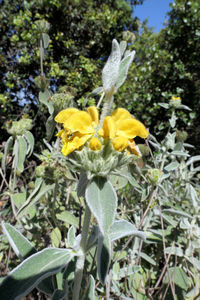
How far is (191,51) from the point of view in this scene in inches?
144

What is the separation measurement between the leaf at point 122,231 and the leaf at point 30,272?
14 centimetres

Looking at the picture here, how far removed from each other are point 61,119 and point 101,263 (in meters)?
0.43

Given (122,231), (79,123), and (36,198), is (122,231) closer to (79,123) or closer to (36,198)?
(79,123)

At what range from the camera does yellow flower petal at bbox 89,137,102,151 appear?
59cm

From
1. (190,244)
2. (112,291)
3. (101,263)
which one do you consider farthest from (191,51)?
(101,263)

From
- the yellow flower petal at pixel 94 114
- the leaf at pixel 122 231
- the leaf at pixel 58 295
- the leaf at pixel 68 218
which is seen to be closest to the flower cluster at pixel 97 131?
the yellow flower petal at pixel 94 114

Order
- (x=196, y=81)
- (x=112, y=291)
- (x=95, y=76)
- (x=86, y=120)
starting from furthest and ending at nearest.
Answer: (x=196, y=81) < (x=95, y=76) < (x=112, y=291) < (x=86, y=120)

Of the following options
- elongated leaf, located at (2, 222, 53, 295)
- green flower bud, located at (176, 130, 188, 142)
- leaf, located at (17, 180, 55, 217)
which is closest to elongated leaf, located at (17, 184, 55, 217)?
leaf, located at (17, 180, 55, 217)

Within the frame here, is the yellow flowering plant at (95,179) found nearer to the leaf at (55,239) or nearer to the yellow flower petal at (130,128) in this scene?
the yellow flower petal at (130,128)

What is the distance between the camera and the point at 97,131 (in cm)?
66

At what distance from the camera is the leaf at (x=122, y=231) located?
66 cm

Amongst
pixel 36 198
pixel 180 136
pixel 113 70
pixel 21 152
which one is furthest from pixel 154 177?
pixel 180 136

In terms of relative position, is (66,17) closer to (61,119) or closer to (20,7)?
(20,7)

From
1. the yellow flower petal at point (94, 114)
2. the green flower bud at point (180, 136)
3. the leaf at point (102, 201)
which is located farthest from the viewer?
the green flower bud at point (180, 136)
